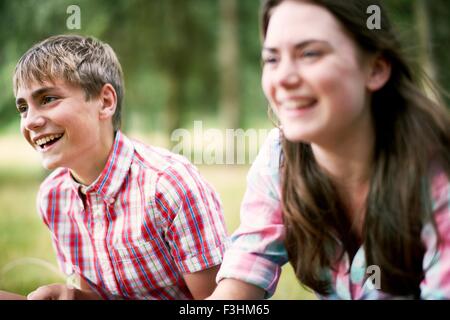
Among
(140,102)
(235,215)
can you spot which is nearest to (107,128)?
(235,215)

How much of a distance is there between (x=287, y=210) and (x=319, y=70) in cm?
28

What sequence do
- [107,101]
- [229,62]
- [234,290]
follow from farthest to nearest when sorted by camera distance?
1. [229,62]
2. [107,101]
3. [234,290]

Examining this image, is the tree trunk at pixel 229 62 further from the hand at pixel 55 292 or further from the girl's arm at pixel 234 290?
the girl's arm at pixel 234 290

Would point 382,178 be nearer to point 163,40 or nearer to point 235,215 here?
point 235,215

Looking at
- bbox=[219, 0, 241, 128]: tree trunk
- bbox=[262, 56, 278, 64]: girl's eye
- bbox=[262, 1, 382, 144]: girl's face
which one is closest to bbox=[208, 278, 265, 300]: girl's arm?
bbox=[262, 1, 382, 144]: girl's face

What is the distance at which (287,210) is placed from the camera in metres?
1.18

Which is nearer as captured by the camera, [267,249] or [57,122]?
[267,249]

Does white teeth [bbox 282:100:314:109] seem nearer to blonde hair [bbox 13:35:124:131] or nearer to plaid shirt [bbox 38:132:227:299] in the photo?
plaid shirt [bbox 38:132:227:299]

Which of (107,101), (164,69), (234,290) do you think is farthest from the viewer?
(164,69)

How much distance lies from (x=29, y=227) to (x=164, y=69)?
2193 mm

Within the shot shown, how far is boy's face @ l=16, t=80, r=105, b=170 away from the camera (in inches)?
54.4

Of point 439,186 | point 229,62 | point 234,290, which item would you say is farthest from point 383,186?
point 229,62

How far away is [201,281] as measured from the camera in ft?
4.61

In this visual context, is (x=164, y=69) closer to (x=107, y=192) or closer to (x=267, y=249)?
(x=107, y=192)
